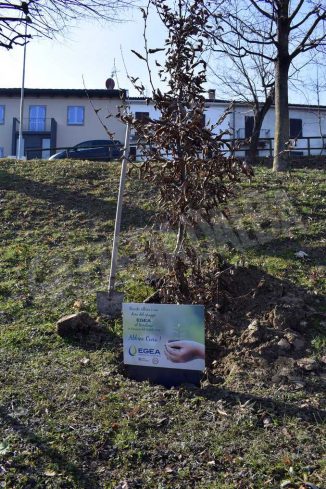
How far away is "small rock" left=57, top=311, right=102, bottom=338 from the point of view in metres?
5.67

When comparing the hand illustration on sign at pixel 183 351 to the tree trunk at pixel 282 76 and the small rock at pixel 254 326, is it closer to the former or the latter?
the small rock at pixel 254 326

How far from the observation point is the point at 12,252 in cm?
815

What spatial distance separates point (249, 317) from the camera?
5488 mm

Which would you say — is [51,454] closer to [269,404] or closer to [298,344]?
[269,404]

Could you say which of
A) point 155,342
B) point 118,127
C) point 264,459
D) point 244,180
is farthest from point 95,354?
point 118,127

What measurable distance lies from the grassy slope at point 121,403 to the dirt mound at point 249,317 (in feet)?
0.62

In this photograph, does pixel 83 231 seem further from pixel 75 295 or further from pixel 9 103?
pixel 9 103

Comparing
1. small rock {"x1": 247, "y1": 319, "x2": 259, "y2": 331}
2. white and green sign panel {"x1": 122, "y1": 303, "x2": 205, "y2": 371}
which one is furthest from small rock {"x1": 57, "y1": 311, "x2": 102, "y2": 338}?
small rock {"x1": 247, "y1": 319, "x2": 259, "y2": 331}

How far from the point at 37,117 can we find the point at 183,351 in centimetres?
4117

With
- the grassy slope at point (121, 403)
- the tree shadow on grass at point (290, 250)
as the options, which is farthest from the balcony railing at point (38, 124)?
the tree shadow on grass at point (290, 250)

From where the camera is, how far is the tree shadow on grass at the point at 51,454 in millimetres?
3646

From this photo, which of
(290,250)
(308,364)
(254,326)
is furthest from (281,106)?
(308,364)

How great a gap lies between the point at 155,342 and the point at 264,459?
1381 millimetres

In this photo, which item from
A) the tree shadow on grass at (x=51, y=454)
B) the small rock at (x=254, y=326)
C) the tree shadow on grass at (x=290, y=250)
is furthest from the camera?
the tree shadow on grass at (x=290, y=250)
